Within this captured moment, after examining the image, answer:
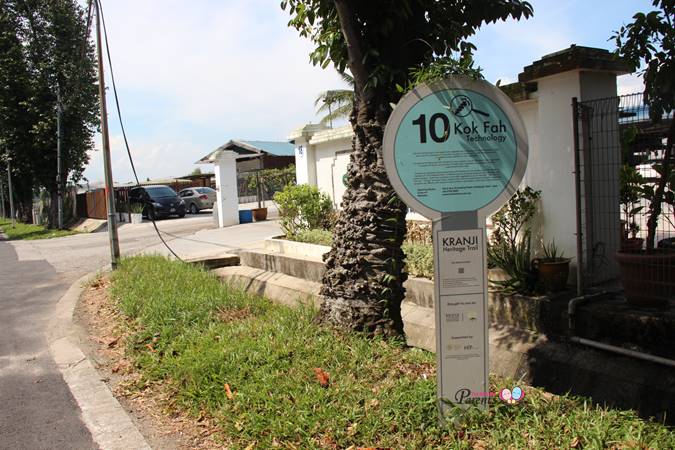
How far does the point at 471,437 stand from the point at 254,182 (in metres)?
22.4

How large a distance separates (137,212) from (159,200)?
88.2 inches

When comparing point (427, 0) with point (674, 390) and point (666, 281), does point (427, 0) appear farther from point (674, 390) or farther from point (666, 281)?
point (674, 390)

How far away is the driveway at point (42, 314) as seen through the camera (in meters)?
4.09

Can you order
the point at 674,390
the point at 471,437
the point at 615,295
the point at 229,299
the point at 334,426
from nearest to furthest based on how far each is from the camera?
the point at 471,437
the point at 334,426
the point at 674,390
the point at 615,295
the point at 229,299

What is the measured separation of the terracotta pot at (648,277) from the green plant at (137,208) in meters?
21.7

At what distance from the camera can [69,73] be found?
24234 mm

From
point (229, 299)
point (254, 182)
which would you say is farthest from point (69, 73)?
point (229, 299)

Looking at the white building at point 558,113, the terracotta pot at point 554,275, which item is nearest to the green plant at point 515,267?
the terracotta pot at point 554,275

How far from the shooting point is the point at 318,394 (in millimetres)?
3734

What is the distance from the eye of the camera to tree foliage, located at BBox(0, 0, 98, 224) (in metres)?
23.9

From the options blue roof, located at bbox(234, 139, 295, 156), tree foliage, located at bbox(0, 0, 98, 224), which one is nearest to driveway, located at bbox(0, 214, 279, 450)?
tree foliage, located at bbox(0, 0, 98, 224)

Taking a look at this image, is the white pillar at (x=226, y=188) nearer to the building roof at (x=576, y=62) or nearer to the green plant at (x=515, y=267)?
the green plant at (x=515, y=267)

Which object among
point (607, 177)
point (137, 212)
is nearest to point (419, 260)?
point (607, 177)

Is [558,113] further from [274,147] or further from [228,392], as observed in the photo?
[274,147]
